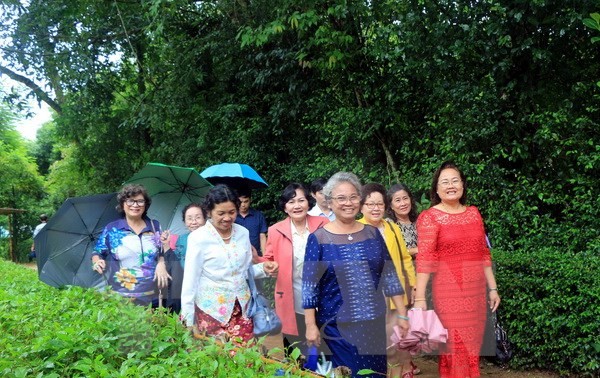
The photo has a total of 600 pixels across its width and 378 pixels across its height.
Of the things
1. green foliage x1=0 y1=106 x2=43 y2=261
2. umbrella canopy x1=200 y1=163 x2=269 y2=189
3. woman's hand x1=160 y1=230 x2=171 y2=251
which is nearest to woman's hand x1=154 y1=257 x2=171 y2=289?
woman's hand x1=160 y1=230 x2=171 y2=251

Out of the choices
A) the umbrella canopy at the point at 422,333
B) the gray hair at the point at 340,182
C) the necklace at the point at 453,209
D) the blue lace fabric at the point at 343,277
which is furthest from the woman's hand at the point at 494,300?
the gray hair at the point at 340,182

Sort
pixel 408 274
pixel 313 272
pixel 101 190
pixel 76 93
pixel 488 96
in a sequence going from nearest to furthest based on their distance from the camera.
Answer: pixel 313 272 → pixel 408 274 → pixel 488 96 → pixel 76 93 → pixel 101 190

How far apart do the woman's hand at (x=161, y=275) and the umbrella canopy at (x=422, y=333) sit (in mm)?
2335

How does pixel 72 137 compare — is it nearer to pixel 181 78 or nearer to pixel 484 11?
Answer: pixel 181 78

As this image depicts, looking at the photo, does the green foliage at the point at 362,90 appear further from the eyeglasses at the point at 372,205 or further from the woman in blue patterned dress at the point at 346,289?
the woman in blue patterned dress at the point at 346,289

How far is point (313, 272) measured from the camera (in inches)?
174

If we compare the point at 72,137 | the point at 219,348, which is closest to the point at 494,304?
the point at 219,348

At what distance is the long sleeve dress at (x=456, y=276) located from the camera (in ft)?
15.9

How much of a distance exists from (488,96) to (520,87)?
0.46 metres

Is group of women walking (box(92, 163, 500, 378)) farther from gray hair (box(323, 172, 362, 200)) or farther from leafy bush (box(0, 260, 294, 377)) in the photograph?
leafy bush (box(0, 260, 294, 377))

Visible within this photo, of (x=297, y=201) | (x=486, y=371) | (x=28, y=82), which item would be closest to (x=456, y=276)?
(x=297, y=201)

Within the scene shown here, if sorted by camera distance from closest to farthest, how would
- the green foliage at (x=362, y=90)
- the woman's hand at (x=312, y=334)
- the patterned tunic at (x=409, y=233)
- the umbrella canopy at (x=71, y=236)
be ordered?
the woman's hand at (x=312, y=334), the patterned tunic at (x=409, y=233), the umbrella canopy at (x=71, y=236), the green foliage at (x=362, y=90)

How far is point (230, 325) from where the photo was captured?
16.0 ft

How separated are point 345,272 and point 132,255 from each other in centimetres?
242
